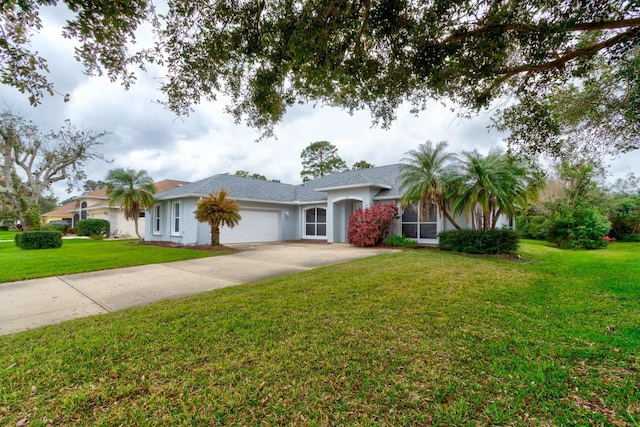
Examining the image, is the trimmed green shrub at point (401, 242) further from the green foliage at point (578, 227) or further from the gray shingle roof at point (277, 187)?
the green foliage at point (578, 227)

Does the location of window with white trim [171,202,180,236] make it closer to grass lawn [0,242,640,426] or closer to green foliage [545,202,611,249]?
grass lawn [0,242,640,426]

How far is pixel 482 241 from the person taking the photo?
35.7 ft

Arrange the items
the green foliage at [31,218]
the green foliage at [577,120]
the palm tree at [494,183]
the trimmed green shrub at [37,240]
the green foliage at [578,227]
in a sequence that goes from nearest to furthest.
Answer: the green foliage at [577,120], the palm tree at [494,183], the trimmed green shrub at [37,240], the green foliage at [578,227], the green foliage at [31,218]

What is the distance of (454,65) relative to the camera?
5.47m

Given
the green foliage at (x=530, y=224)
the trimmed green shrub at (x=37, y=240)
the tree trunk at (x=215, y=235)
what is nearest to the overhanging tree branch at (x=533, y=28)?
the tree trunk at (x=215, y=235)

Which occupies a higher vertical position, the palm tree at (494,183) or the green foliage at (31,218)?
the palm tree at (494,183)

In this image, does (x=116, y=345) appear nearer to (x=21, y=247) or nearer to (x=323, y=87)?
(x=323, y=87)

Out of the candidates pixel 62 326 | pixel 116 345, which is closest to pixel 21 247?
pixel 62 326

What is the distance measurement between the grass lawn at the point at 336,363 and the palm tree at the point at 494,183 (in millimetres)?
5793

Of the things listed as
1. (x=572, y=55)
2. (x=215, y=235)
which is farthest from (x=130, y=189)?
(x=572, y=55)

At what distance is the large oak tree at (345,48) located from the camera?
13.0 ft

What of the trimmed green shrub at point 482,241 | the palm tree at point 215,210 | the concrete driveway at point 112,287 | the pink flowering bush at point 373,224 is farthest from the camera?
the pink flowering bush at point 373,224

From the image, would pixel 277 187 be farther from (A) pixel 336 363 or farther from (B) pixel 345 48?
(A) pixel 336 363

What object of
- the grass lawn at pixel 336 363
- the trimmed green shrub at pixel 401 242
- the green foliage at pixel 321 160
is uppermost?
the green foliage at pixel 321 160
